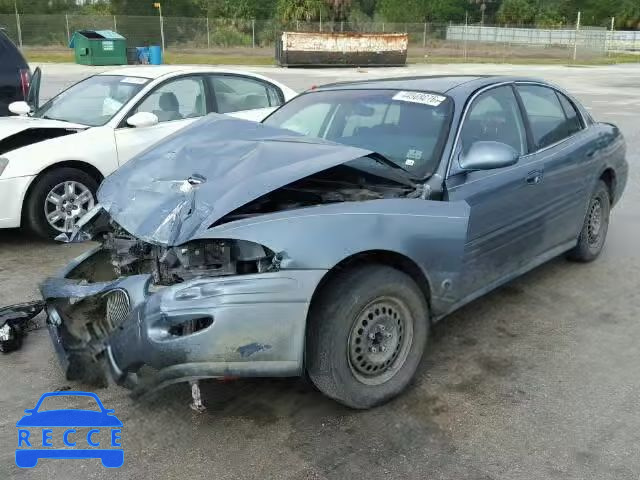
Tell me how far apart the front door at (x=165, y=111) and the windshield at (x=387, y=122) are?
2.28 meters

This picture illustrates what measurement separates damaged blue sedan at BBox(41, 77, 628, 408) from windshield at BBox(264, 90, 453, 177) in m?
0.01

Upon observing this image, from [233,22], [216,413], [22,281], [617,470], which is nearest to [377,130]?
[216,413]

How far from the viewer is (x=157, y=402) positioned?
3.36 metres

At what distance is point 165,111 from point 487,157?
4.00 metres

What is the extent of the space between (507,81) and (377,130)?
1103 millimetres

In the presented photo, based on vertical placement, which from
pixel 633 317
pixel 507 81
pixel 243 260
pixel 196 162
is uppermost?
pixel 507 81

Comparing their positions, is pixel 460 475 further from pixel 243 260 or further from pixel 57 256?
pixel 57 256

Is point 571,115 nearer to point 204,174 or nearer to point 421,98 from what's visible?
point 421,98

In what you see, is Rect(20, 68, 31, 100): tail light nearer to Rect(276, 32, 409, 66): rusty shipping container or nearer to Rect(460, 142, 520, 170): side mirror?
Rect(460, 142, 520, 170): side mirror

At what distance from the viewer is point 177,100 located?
6738 millimetres

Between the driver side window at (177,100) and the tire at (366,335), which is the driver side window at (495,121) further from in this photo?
the driver side window at (177,100)

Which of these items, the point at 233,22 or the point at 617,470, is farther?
the point at 233,22

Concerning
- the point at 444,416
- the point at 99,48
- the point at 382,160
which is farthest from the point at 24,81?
the point at 99,48

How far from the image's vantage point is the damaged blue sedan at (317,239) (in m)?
2.80
